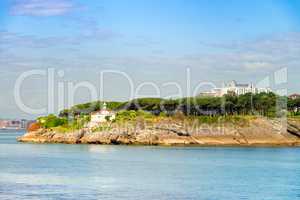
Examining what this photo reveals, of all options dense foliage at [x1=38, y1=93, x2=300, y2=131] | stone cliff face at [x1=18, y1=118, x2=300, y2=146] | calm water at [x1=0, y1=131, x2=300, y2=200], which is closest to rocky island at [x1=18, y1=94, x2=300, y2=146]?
stone cliff face at [x1=18, y1=118, x2=300, y2=146]

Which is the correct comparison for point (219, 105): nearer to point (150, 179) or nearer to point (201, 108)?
point (201, 108)

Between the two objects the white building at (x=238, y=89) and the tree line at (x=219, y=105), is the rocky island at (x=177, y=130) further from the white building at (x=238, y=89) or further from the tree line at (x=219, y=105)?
the white building at (x=238, y=89)

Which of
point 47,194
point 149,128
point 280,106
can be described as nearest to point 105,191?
point 47,194

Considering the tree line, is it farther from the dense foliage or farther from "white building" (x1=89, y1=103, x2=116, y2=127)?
"white building" (x1=89, y1=103, x2=116, y2=127)

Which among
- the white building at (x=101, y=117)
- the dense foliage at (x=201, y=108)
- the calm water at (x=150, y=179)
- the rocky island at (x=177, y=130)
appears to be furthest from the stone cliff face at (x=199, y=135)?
the calm water at (x=150, y=179)

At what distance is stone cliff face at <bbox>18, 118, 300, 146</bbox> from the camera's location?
8425 cm

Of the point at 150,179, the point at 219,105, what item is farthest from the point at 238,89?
the point at 150,179

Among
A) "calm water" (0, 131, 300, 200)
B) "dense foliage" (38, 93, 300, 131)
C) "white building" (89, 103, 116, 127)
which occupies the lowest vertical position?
"calm water" (0, 131, 300, 200)

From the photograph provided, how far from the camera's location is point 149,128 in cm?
8388

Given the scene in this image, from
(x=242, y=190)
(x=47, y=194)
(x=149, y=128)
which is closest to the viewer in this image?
(x=47, y=194)

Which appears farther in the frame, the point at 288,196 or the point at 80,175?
the point at 80,175

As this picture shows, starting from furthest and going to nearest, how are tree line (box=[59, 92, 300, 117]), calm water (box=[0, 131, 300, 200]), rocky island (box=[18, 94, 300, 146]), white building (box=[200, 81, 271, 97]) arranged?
1. white building (box=[200, 81, 271, 97])
2. tree line (box=[59, 92, 300, 117])
3. rocky island (box=[18, 94, 300, 146])
4. calm water (box=[0, 131, 300, 200])

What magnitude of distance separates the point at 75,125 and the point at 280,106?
1225 inches

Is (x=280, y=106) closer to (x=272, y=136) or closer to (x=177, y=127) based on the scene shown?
(x=272, y=136)
